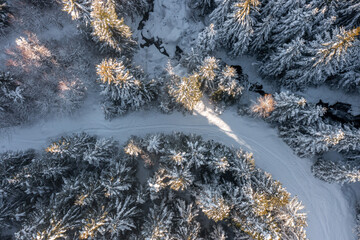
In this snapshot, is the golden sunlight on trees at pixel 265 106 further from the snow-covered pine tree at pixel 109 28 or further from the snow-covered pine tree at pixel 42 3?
the snow-covered pine tree at pixel 42 3

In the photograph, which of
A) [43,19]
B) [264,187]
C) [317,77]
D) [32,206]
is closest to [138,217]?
[32,206]

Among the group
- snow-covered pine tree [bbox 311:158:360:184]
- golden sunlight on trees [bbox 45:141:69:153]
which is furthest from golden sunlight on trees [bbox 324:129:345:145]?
golden sunlight on trees [bbox 45:141:69:153]

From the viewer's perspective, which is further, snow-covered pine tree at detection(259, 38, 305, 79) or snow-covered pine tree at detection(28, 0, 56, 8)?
snow-covered pine tree at detection(28, 0, 56, 8)

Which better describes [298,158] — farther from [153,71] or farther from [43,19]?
[43,19]

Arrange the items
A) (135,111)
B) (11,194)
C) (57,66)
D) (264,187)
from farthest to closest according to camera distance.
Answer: (135,111), (57,66), (11,194), (264,187)

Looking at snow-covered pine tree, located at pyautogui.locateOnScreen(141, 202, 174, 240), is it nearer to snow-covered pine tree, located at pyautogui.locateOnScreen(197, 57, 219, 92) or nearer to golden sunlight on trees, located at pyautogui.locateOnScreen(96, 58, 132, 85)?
golden sunlight on trees, located at pyautogui.locateOnScreen(96, 58, 132, 85)

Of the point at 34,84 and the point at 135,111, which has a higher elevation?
the point at 135,111

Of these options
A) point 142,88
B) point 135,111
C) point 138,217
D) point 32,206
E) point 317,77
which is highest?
point 317,77
